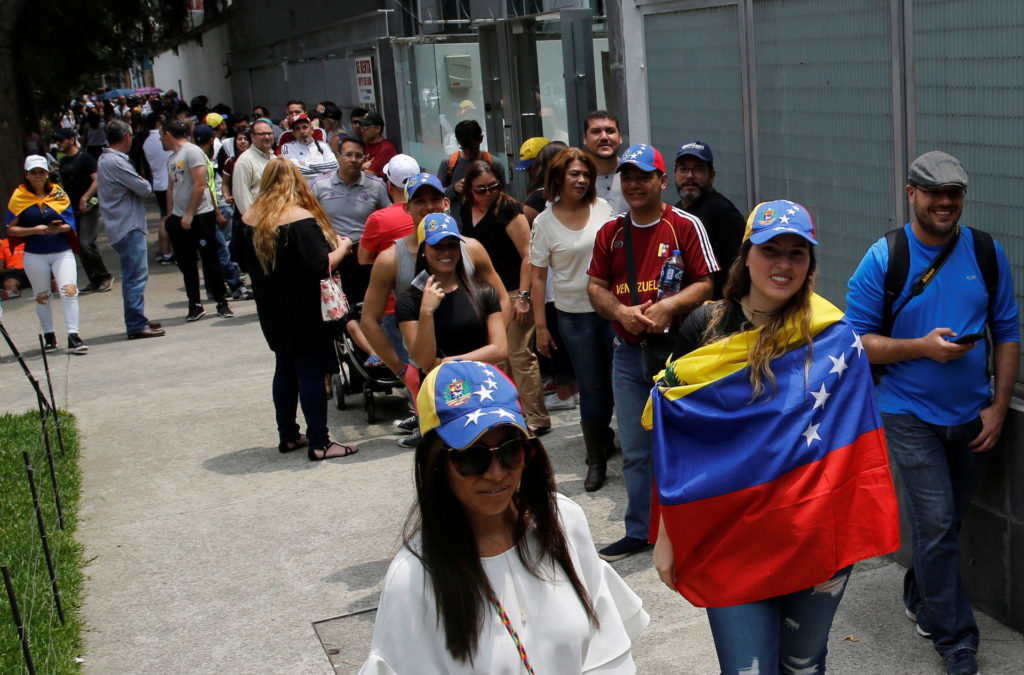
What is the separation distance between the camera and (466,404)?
255cm

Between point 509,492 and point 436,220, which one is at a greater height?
point 436,220

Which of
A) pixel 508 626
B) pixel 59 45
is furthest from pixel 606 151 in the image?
pixel 59 45

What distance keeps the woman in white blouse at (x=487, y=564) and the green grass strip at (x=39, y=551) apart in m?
3.04

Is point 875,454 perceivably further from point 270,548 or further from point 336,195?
point 336,195

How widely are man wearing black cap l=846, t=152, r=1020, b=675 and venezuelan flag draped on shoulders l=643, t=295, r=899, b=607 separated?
1073 mm

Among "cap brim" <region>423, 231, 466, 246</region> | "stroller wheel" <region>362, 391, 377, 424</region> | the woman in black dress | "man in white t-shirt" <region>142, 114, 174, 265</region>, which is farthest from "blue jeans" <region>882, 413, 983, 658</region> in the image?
"man in white t-shirt" <region>142, 114, 174, 265</region>

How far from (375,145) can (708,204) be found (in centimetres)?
758

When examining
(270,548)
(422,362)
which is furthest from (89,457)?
(422,362)

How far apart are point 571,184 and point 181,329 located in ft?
25.5

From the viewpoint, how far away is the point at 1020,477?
4.68 meters

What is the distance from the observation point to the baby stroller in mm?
8609

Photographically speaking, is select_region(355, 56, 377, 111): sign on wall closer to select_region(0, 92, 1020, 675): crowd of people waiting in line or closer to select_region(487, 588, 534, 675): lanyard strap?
select_region(0, 92, 1020, 675): crowd of people waiting in line

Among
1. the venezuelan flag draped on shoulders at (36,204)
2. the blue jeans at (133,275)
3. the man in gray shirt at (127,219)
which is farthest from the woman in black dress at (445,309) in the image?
the man in gray shirt at (127,219)

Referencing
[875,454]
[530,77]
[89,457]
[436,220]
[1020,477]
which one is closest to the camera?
[875,454]
